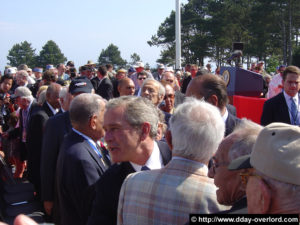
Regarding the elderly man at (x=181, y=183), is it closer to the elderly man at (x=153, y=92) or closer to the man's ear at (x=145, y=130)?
the man's ear at (x=145, y=130)

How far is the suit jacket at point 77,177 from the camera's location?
269 centimetres

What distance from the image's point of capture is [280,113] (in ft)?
15.3

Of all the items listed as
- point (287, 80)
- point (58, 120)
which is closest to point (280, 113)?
point (287, 80)

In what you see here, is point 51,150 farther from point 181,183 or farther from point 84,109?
point 181,183

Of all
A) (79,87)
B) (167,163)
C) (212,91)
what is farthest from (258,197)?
(79,87)

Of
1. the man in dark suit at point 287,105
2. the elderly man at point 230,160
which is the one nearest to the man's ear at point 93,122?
the elderly man at point 230,160

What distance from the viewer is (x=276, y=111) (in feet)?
15.4

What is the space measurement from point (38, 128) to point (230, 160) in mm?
3741

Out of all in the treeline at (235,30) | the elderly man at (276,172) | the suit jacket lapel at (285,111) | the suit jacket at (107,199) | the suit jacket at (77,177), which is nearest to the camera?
the elderly man at (276,172)

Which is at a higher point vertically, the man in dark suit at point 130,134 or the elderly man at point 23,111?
the man in dark suit at point 130,134

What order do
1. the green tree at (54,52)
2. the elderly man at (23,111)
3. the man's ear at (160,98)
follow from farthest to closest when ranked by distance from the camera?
the green tree at (54,52), the elderly man at (23,111), the man's ear at (160,98)

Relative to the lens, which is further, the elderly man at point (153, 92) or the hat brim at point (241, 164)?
the elderly man at point (153, 92)

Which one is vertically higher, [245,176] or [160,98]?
[245,176]

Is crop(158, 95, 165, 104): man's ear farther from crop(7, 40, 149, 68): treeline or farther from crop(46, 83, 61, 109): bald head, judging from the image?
crop(7, 40, 149, 68): treeline
